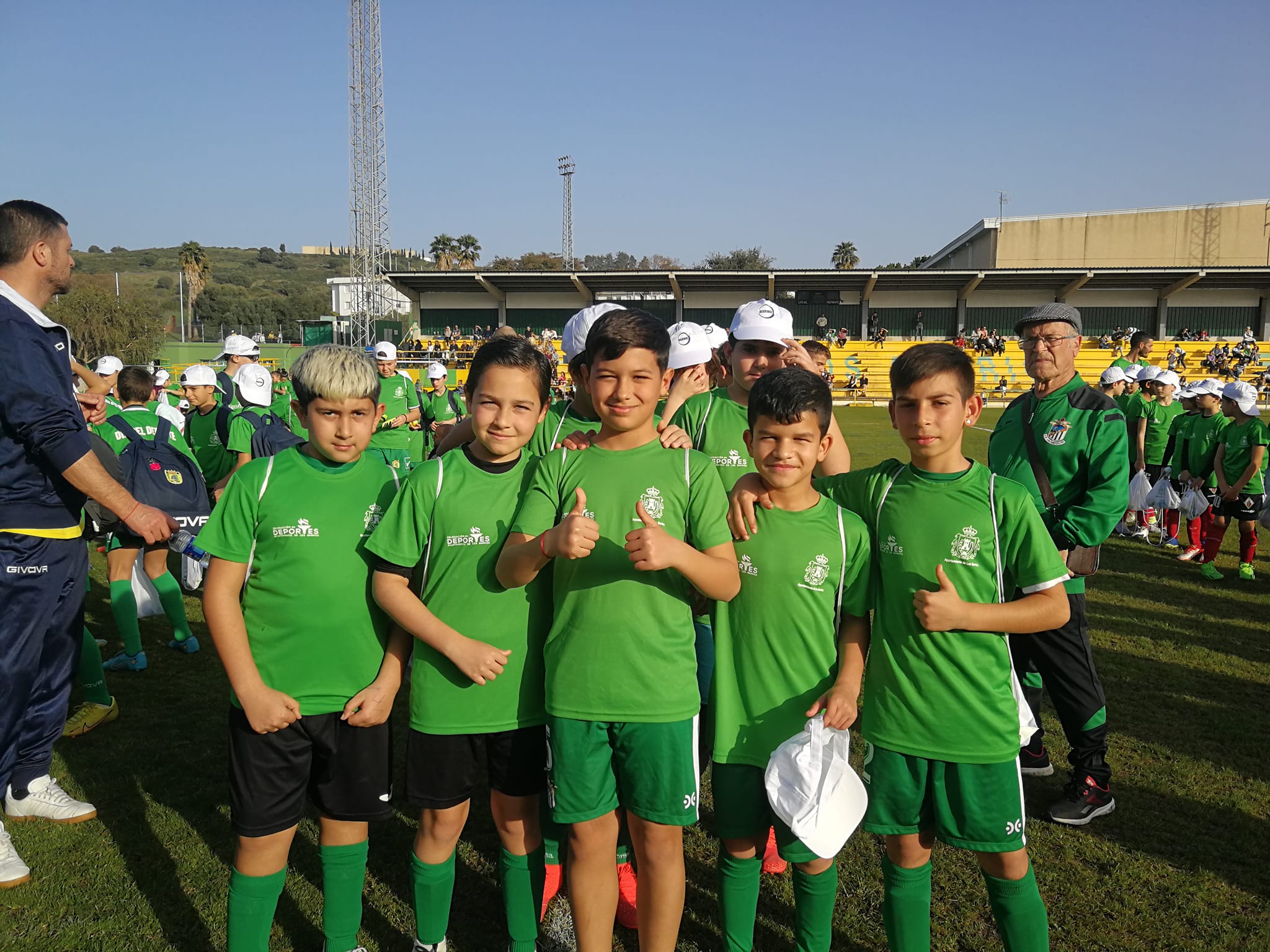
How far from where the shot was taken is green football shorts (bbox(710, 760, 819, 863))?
2.64m

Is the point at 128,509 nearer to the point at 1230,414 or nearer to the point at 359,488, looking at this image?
the point at 359,488

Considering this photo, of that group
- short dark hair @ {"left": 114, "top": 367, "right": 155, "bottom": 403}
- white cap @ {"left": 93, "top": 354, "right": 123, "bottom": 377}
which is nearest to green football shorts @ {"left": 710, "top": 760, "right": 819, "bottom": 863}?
short dark hair @ {"left": 114, "top": 367, "right": 155, "bottom": 403}

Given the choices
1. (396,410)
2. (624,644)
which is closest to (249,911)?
(624,644)

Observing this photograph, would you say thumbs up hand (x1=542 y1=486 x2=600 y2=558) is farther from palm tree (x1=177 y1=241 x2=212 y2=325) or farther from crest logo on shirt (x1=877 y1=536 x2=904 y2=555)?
palm tree (x1=177 y1=241 x2=212 y2=325)

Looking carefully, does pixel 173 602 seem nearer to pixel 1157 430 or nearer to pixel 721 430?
pixel 721 430

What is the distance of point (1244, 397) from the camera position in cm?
890

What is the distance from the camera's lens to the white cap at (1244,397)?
28.9ft

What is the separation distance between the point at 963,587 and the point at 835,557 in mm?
422

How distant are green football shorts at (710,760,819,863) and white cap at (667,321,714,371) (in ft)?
6.48

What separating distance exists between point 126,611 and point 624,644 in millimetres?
5261

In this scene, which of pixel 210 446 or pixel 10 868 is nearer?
pixel 10 868

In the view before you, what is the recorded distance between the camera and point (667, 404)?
13.2 ft

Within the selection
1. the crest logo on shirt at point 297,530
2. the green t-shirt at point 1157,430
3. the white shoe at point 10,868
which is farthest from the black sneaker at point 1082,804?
the green t-shirt at point 1157,430

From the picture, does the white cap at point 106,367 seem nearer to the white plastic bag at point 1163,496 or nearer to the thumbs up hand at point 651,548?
the thumbs up hand at point 651,548
